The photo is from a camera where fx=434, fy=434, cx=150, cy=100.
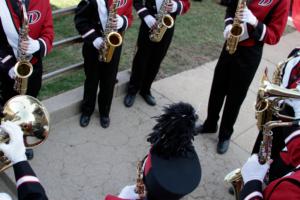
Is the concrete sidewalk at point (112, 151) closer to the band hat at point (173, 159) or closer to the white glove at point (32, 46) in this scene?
the white glove at point (32, 46)

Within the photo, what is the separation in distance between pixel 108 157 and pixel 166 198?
243cm

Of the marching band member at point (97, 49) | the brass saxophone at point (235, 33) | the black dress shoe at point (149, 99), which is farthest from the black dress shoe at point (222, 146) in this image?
the marching band member at point (97, 49)

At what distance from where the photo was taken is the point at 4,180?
163 inches

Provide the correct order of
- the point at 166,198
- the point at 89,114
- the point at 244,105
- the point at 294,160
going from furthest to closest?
the point at 244,105 → the point at 89,114 → the point at 294,160 → the point at 166,198

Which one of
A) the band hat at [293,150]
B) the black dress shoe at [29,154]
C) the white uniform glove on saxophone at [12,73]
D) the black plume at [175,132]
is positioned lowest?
the black dress shoe at [29,154]

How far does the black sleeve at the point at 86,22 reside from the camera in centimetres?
449

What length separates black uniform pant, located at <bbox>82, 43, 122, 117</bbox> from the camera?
4660 millimetres

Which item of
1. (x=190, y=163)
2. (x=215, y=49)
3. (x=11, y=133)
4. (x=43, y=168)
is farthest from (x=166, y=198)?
(x=215, y=49)

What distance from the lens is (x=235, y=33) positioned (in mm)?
4391

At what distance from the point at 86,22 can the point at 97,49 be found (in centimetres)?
30

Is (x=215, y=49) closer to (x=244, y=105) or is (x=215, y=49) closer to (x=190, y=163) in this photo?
(x=244, y=105)

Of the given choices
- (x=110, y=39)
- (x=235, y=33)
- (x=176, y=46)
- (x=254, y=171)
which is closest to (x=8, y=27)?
(x=110, y=39)

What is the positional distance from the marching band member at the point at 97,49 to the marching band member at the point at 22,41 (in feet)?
1.70

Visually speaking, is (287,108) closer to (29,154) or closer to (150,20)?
(150,20)
